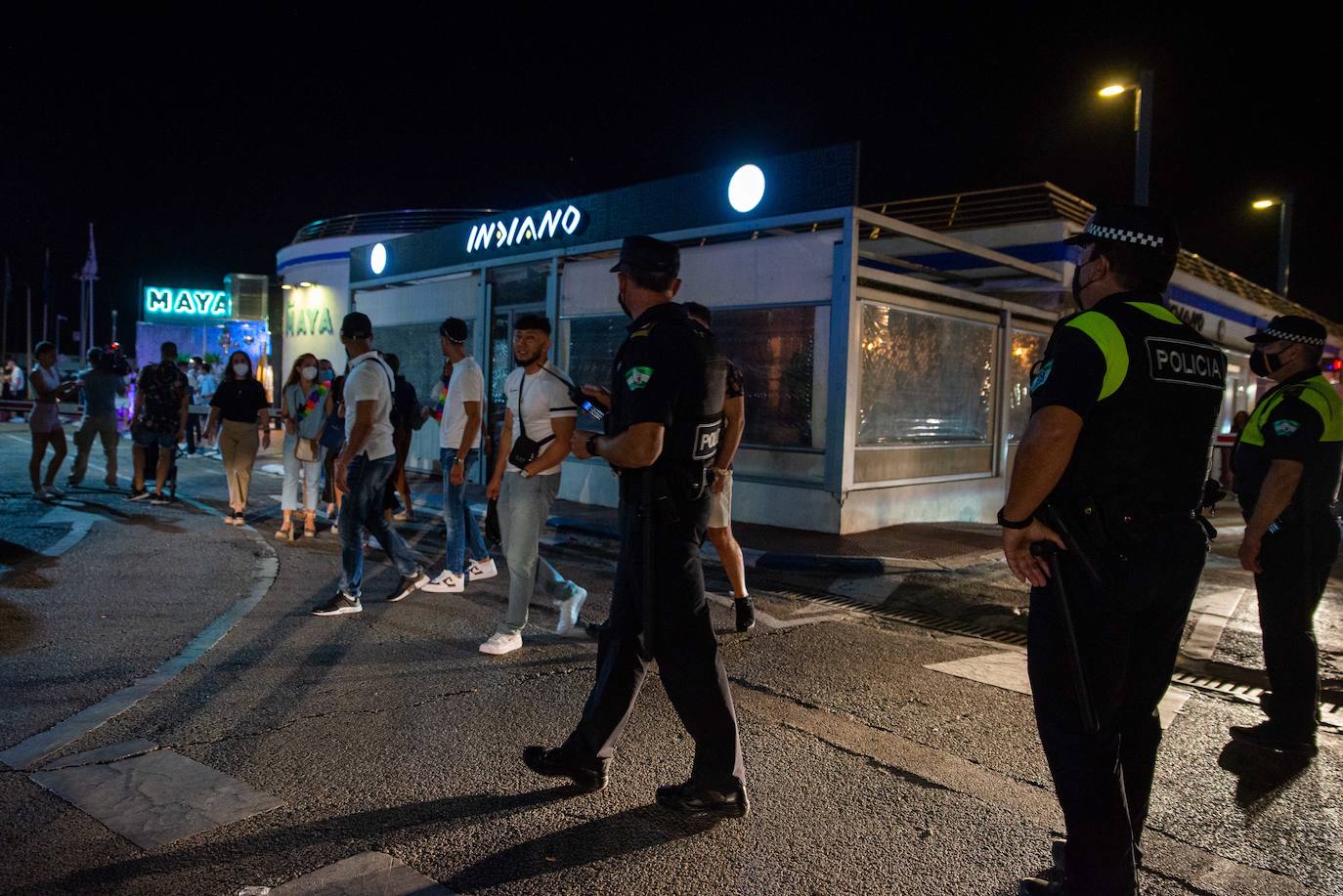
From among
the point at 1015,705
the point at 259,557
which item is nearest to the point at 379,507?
the point at 259,557

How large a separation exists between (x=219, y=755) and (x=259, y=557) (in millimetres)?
4711

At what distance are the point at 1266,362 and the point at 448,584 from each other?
523cm

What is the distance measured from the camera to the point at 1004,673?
5.09 metres

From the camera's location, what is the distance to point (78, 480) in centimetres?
1205

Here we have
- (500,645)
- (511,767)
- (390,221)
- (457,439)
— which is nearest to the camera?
(511,767)

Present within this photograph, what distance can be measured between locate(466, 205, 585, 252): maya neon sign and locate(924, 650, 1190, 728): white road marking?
8.57m

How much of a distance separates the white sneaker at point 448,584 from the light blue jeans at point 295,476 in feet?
9.02

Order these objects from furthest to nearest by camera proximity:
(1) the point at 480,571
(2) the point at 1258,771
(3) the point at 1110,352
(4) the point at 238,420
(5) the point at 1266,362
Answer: (4) the point at 238,420, (1) the point at 480,571, (5) the point at 1266,362, (2) the point at 1258,771, (3) the point at 1110,352

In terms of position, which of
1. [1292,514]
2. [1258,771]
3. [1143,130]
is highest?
[1143,130]

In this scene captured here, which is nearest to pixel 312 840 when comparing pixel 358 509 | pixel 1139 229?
pixel 1139 229

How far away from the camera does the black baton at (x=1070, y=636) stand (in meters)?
2.36

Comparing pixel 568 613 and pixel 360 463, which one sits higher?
pixel 360 463

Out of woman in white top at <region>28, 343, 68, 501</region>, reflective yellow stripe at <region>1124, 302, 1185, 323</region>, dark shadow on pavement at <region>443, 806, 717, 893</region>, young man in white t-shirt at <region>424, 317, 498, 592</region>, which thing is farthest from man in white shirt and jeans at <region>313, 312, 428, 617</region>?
woman in white top at <region>28, 343, 68, 501</region>

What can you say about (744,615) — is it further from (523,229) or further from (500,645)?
(523,229)
